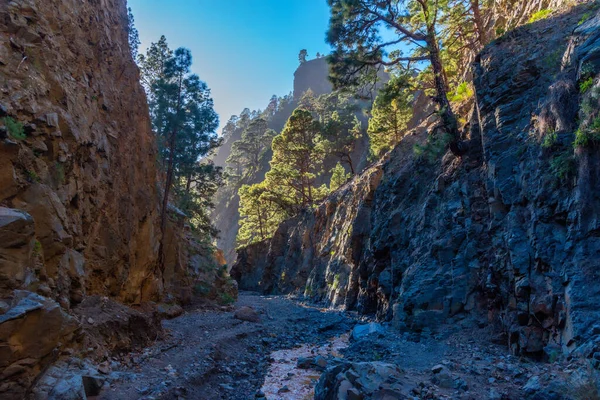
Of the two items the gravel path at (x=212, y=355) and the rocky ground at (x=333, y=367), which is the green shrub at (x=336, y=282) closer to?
the gravel path at (x=212, y=355)

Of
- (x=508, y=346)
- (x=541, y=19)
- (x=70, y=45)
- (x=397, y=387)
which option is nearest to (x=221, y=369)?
(x=397, y=387)

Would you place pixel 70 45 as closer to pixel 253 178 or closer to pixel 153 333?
pixel 153 333

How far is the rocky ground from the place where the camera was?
648cm

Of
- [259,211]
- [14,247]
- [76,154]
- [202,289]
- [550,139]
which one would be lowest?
[202,289]

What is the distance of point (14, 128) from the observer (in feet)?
22.6

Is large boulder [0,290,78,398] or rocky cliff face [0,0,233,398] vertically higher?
rocky cliff face [0,0,233,398]

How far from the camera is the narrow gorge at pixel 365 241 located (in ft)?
22.0

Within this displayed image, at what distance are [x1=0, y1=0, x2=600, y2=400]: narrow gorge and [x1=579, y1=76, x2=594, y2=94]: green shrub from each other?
0.09 metres

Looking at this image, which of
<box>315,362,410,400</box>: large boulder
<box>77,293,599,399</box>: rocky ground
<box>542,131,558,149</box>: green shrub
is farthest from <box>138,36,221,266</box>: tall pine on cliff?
<box>542,131,558,149</box>: green shrub

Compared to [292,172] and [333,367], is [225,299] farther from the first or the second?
[292,172]

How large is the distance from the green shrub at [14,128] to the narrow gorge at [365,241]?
39 mm

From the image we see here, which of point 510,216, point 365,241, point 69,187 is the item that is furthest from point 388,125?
point 69,187

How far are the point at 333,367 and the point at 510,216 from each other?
6.68 meters

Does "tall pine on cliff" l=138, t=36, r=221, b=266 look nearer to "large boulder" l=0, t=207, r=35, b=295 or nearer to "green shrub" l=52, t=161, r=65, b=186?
"green shrub" l=52, t=161, r=65, b=186
